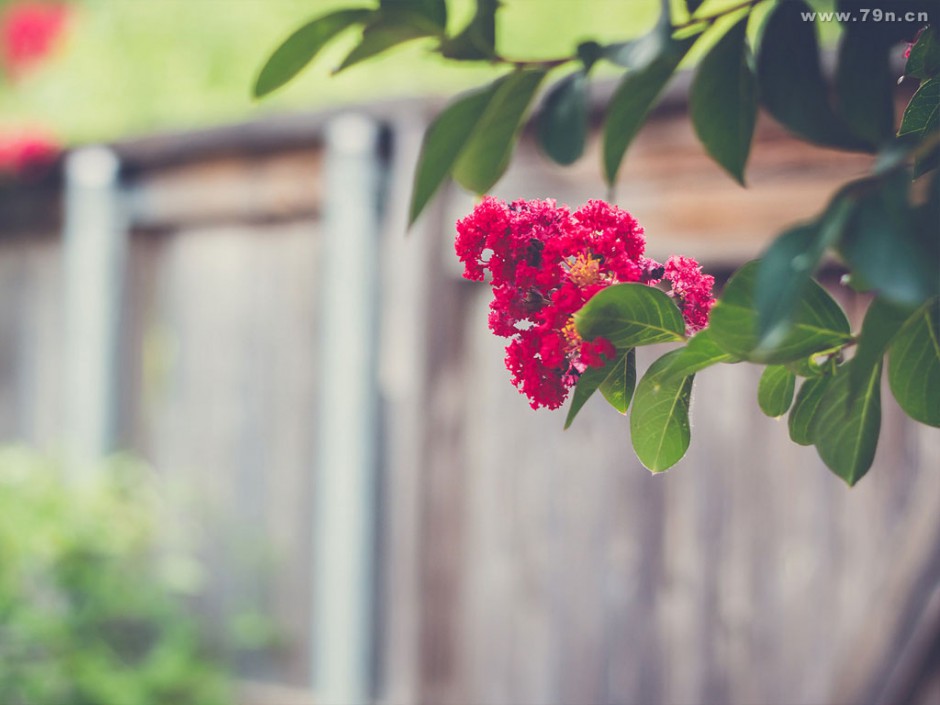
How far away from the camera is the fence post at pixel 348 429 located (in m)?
3.05

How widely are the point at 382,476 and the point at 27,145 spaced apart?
6.21 feet

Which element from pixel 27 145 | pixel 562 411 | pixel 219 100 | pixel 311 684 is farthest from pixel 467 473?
pixel 219 100

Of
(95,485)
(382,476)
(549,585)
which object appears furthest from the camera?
→ (95,485)

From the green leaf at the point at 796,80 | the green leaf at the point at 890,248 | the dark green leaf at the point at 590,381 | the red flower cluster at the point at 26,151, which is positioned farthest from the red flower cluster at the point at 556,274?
the red flower cluster at the point at 26,151

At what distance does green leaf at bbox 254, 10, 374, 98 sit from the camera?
0.74 meters

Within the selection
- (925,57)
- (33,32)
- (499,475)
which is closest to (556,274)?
(925,57)

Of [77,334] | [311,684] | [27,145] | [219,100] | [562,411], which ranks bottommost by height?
[311,684]

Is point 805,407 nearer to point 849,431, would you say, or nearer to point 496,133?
point 849,431

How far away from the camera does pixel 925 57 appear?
72 cm

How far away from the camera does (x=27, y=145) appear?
150 inches

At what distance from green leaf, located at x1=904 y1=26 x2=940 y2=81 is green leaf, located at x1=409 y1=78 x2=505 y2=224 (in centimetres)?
30

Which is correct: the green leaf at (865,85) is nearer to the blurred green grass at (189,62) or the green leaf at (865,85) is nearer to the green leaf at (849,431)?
the green leaf at (849,431)

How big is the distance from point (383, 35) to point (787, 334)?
363 millimetres

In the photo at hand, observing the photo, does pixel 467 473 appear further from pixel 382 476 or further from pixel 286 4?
pixel 286 4
